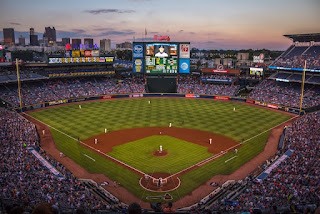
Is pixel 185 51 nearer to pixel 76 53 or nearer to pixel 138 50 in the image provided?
pixel 138 50

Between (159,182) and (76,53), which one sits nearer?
(159,182)

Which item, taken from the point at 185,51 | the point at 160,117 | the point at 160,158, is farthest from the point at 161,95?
the point at 160,158

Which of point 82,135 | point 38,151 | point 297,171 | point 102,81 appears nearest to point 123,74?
point 102,81

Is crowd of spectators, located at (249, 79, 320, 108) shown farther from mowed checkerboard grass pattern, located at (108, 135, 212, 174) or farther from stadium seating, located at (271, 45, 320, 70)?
mowed checkerboard grass pattern, located at (108, 135, 212, 174)

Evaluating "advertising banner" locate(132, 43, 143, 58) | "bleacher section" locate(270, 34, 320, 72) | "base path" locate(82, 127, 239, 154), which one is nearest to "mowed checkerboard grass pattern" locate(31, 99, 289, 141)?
"base path" locate(82, 127, 239, 154)

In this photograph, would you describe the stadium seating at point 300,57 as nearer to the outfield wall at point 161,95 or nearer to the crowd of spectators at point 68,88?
the outfield wall at point 161,95
